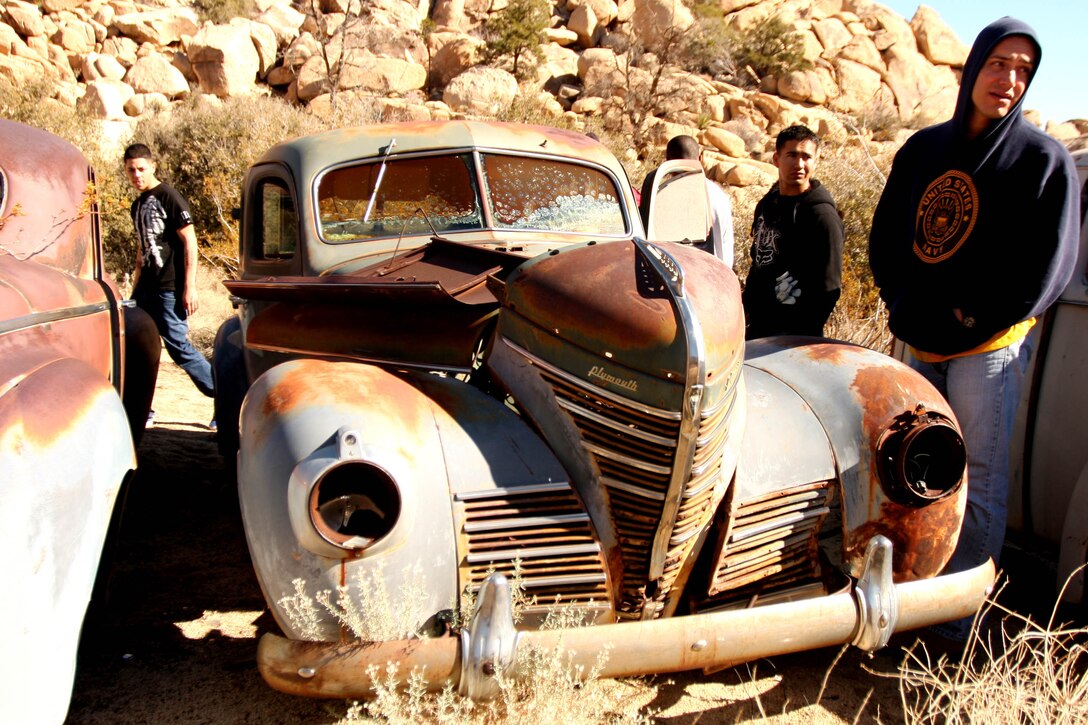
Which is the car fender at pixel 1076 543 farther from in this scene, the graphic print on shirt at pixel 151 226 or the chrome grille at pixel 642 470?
the graphic print on shirt at pixel 151 226

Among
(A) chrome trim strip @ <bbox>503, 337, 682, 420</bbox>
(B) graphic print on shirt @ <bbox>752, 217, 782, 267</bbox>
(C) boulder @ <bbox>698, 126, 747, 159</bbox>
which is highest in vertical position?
(B) graphic print on shirt @ <bbox>752, 217, 782, 267</bbox>

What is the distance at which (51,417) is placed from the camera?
2.31 m

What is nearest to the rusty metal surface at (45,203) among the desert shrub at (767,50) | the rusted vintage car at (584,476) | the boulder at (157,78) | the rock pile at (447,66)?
the rusted vintage car at (584,476)

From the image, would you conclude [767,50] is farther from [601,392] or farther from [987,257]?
[601,392]

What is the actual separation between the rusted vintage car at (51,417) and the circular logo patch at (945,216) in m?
3.05

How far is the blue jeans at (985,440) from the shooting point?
10.3 feet

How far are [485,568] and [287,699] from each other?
1.01 meters

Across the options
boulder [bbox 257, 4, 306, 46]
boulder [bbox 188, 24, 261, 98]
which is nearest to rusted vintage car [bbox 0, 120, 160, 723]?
boulder [bbox 188, 24, 261, 98]

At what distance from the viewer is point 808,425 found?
284cm

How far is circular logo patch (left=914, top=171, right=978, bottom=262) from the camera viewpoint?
10.4 ft

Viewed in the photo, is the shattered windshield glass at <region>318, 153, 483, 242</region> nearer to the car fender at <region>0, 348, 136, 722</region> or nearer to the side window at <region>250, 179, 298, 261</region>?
the side window at <region>250, 179, 298, 261</region>

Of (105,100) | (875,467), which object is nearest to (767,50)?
(105,100)

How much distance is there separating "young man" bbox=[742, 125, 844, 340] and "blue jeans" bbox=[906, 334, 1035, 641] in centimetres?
94

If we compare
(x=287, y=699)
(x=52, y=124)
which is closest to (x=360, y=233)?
Result: (x=287, y=699)
